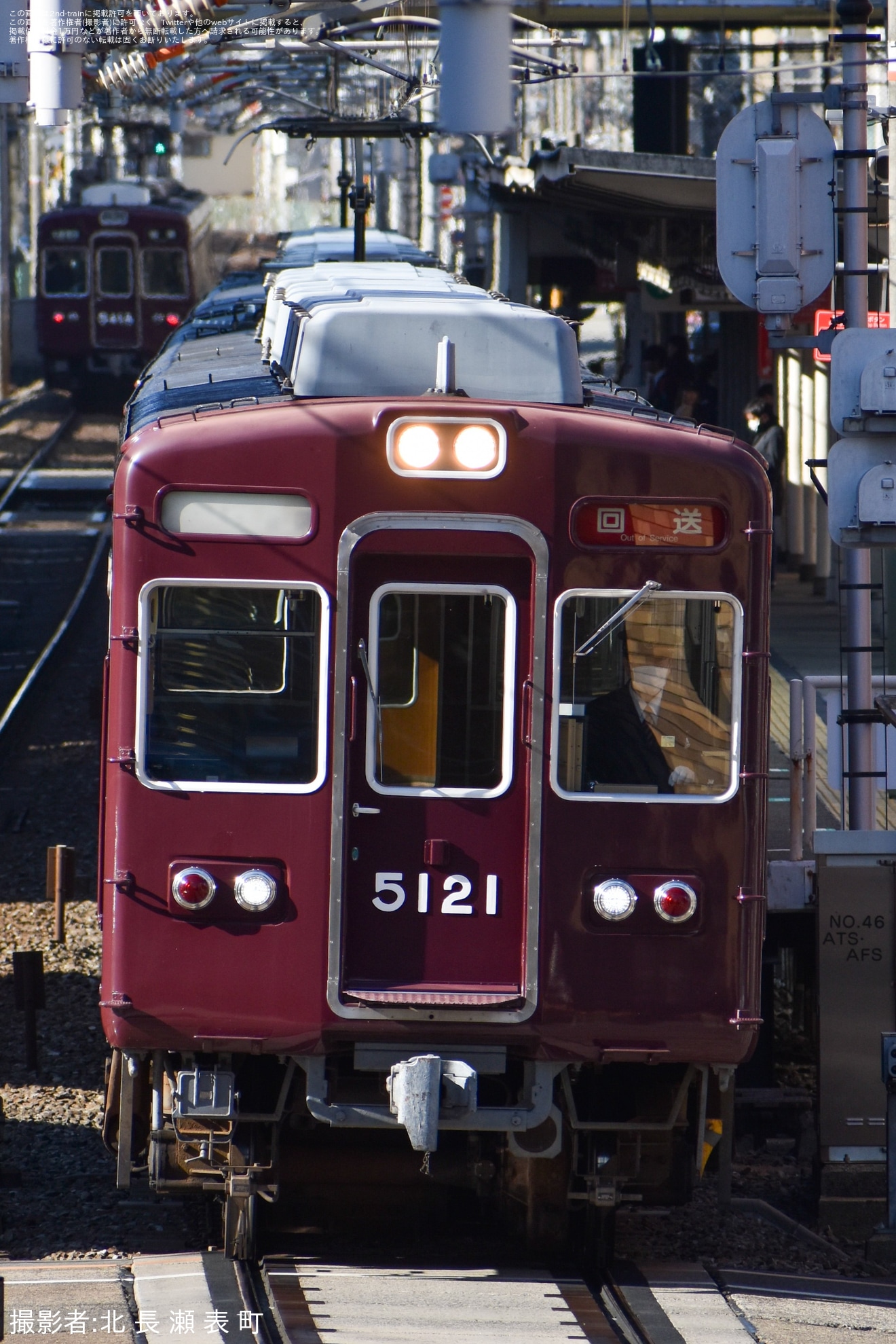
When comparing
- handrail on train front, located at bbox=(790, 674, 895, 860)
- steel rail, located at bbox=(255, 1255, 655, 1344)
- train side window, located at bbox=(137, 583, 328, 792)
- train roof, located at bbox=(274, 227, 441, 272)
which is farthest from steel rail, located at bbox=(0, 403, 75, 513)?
steel rail, located at bbox=(255, 1255, 655, 1344)

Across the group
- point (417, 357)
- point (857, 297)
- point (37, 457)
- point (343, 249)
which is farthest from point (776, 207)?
point (37, 457)

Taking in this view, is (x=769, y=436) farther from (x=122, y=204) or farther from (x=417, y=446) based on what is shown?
(x=122, y=204)

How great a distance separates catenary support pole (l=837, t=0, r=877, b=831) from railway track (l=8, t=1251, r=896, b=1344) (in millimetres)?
2001

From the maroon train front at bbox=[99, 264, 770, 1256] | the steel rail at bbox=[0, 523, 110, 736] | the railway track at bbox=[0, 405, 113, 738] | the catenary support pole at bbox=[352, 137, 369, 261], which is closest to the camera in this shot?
the maroon train front at bbox=[99, 264, 770, 1256]

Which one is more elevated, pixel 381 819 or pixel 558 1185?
pixel 381 819

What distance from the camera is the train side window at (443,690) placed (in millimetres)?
5547

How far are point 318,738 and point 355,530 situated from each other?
613 mm

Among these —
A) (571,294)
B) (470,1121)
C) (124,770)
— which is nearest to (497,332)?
(124,770)

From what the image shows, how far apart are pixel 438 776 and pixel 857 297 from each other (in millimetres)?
2771

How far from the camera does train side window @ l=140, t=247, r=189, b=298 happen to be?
28891 millimetres

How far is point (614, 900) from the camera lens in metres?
5.52

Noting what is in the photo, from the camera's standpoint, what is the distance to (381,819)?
18.1 feet

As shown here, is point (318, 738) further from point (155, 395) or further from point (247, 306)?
point (247, 306)

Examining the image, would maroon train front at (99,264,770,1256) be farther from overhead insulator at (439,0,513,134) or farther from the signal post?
the signal post
